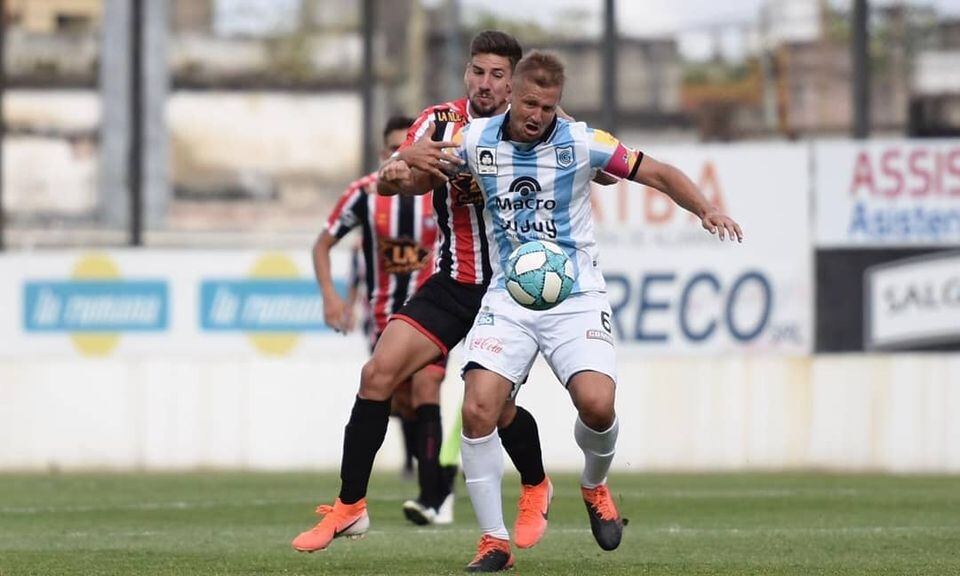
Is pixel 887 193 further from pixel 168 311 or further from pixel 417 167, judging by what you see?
pixel 417 167

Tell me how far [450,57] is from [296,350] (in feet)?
10.8

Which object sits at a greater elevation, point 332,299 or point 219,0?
point 219,0

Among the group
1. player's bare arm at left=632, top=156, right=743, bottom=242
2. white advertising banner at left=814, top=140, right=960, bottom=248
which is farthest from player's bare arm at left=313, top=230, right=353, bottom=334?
white advertising banner at left=814, top=140, right=960, bottom=248

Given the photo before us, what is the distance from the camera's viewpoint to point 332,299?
1077 cm

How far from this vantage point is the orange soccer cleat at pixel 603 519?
25.7ft

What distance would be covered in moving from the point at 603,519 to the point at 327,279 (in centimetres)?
324

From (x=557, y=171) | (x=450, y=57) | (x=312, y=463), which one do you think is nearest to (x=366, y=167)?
(x=450, y=57)

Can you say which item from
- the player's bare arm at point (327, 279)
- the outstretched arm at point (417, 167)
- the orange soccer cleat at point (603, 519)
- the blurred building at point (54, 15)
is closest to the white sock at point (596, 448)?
the orange soccer cleat at point (603, 519)

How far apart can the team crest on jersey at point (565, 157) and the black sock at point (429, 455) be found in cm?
304

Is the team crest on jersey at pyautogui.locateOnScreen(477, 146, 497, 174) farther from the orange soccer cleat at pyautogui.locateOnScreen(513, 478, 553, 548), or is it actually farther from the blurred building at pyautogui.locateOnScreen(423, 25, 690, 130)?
the blurred building at pyautogui.locateOnScreen(423, 25, 690, 130)

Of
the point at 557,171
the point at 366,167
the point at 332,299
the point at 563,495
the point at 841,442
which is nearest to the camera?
the point at 557,171

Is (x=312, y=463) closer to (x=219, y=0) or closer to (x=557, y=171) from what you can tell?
(x=219, y=0)

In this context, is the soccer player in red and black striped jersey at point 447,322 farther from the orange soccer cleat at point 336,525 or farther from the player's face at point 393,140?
the player's face at point 393,140

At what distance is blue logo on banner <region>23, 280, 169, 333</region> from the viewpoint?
15.6 metres
